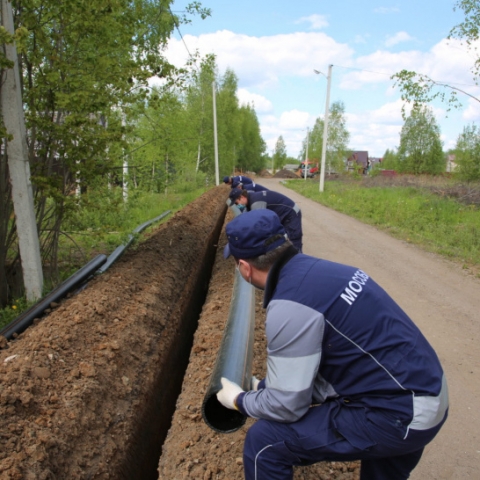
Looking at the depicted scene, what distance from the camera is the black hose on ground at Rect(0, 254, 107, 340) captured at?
4.42m

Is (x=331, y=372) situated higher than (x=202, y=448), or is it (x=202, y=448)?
(x=331, y=372)

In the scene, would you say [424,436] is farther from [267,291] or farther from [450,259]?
[450,259]

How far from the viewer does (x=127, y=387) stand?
3680 mm

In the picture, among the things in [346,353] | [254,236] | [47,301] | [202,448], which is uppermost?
[254,236]

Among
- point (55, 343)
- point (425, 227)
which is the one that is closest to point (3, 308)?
point (55, 343)

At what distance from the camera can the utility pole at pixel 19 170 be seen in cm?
497

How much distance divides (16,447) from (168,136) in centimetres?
573

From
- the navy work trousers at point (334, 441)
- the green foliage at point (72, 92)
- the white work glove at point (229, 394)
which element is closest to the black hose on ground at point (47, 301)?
the green foliage at point (72, 92)

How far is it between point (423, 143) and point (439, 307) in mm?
37947

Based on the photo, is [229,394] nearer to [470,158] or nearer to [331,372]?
[331,372]

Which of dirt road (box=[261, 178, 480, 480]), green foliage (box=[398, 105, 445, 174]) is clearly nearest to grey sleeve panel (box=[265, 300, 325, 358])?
dirt road (box=[261, 178, 480, 480])

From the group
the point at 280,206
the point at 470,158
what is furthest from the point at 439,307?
the point at 470,158

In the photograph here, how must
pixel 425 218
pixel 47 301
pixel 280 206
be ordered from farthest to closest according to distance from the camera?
pixel 425 218 < pixel 280 206 < pixel 47 301

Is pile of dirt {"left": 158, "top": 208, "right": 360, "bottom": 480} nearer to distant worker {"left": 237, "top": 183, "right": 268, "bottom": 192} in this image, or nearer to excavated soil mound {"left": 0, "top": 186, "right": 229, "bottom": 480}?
excavated soil mound {"left": 0, "top": 186, "right": 229, "bottom": 480}
